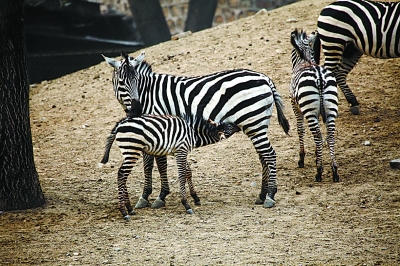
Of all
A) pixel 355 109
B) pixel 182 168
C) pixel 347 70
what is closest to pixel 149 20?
pixel 347 70

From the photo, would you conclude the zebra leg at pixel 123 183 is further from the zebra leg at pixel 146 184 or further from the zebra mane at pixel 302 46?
the zebra mane at pixel 302 46

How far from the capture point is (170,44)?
1457 cm

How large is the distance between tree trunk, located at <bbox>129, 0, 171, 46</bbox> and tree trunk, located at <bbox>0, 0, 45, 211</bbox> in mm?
12527

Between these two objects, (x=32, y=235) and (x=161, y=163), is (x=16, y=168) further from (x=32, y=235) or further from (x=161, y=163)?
(x=161, y=163)

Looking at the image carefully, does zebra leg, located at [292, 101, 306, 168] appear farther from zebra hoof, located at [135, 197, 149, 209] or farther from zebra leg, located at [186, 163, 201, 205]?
zebra hoof, located at [135, 197, 149, 209]

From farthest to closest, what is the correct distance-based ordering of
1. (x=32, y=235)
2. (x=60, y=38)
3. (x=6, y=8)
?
1. (x=60, y=38)
2. (x=6, y=8)
3. (x=32, y=235)

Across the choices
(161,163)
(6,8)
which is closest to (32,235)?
(161,163)

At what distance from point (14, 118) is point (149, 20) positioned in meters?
12.9

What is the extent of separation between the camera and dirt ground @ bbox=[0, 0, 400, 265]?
5.94 meters

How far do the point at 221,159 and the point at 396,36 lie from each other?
3446 millimetres

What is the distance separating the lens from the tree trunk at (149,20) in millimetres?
19578

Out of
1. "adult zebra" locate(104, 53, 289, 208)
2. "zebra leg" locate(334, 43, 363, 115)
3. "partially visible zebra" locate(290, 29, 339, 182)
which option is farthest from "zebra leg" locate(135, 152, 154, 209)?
"zebra leg" locate(334, 43, 363, 115)

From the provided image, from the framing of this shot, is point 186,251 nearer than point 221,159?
Yes

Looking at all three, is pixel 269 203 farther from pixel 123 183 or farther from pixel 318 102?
pixel 123 183
